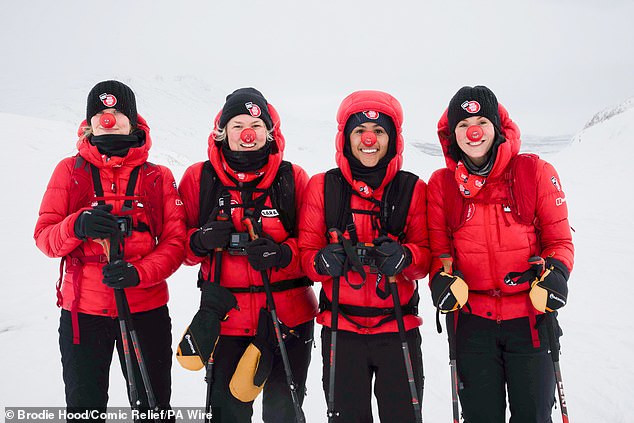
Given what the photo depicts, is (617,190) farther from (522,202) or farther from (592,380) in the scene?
(522,202)

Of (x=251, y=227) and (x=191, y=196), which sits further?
(x=191, y=196)

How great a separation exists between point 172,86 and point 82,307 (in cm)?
6586

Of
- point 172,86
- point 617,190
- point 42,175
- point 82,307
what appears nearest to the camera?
point 82,307

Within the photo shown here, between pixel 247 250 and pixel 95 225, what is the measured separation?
946mm

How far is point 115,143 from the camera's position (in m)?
3.17

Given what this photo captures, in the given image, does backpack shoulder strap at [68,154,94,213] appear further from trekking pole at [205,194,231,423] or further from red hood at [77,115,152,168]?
trekking pole at [205,194,231,423]

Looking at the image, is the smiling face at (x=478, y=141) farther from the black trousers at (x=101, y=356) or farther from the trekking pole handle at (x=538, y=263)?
the black trousers at (x=101, y=356)

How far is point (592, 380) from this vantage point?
15.1ft

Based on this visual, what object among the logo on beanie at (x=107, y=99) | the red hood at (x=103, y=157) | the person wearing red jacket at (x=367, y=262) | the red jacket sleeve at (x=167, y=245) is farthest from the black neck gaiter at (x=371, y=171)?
the logo on beanie at (x=107, y=99)

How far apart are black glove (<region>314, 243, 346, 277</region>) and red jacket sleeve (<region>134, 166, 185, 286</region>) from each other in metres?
1.06

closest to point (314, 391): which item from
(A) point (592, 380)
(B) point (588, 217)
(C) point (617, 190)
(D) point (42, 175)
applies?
(A) point (592, 380)

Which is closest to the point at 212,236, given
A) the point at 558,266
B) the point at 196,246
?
the point at 196,246

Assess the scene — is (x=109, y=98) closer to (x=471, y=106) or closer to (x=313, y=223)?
(x=313, y=223)

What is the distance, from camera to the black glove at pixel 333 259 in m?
2.93
